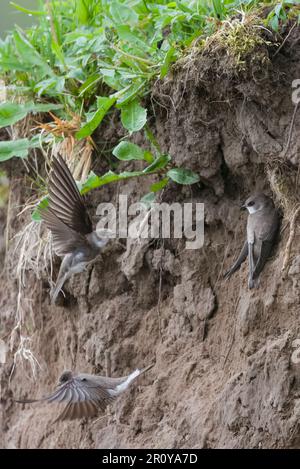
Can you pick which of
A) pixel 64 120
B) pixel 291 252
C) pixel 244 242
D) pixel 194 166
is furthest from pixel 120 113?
pixel 291 252

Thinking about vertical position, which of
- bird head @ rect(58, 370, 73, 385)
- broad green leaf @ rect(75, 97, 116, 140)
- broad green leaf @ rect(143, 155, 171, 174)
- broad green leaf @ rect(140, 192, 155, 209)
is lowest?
bird head @ rect(58, 370, 73, 385)

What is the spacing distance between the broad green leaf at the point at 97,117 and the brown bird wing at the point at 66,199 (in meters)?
0.19

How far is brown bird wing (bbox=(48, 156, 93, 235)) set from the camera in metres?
4.66

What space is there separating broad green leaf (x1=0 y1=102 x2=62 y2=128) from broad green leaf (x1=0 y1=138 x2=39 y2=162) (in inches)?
4.6

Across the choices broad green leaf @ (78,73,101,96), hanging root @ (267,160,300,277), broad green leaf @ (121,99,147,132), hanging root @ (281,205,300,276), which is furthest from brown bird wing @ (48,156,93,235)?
hanging root @ (281,205,300,276)

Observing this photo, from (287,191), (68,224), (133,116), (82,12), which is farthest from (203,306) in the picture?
(82,12)

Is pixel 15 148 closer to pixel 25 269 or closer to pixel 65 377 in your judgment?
pixel 25 269

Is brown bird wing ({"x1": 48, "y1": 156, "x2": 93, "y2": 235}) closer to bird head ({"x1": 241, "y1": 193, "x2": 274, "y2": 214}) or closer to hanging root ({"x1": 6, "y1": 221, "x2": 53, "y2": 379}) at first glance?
hanging root ({"x1": 6, "y1": 221, "x2": 53, "y2": 379})

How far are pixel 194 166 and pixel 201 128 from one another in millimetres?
193

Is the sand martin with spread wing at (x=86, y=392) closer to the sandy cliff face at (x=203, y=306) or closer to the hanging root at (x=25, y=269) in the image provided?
the sandy cliff face at (x=203, y=306)

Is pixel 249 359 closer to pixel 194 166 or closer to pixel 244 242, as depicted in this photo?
pixel 244 242

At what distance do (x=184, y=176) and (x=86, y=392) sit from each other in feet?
3.89

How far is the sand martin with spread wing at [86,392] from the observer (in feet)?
14.9

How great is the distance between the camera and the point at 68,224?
4871 mm
